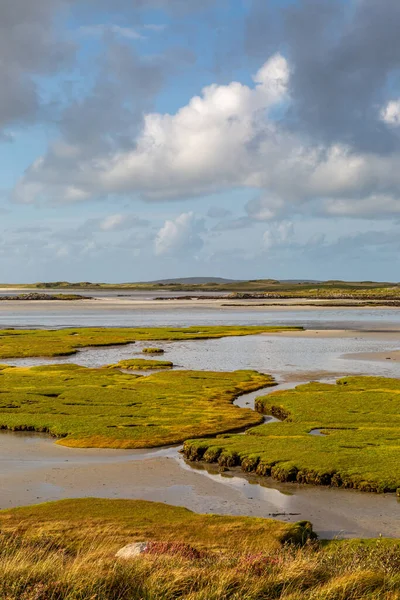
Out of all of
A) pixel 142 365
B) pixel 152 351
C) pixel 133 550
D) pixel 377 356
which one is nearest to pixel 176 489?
pixel 133 550

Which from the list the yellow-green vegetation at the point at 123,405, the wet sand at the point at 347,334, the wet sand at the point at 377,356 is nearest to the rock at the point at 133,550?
the yellow-green vegetation at the point at 123,405

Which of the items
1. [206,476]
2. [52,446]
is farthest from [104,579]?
[52,446]

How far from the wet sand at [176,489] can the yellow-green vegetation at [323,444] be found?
0.86 metres

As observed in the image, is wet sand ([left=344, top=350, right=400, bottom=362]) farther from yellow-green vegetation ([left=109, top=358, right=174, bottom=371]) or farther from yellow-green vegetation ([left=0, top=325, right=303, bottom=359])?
yellow-green vegetation ([left=0, top=325, right=303, bottom=359])

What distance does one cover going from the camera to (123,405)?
140 ft

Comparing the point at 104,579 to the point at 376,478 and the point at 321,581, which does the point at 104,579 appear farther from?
the point at 376,478

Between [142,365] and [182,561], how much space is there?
47113 millimetres

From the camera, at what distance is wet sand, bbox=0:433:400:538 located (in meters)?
23.5

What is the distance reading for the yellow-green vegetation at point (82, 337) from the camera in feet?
254

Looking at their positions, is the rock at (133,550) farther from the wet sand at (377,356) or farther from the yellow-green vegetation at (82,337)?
the yellow-green vegetation at (82,337)

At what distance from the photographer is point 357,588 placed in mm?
13430

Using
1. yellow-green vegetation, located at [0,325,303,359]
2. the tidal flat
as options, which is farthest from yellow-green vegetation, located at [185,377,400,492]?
yellow-green vegetation, located at [0,325,303,359]

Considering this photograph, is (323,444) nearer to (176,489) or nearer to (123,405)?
(176,489)

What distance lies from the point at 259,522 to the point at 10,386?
1279 inches
